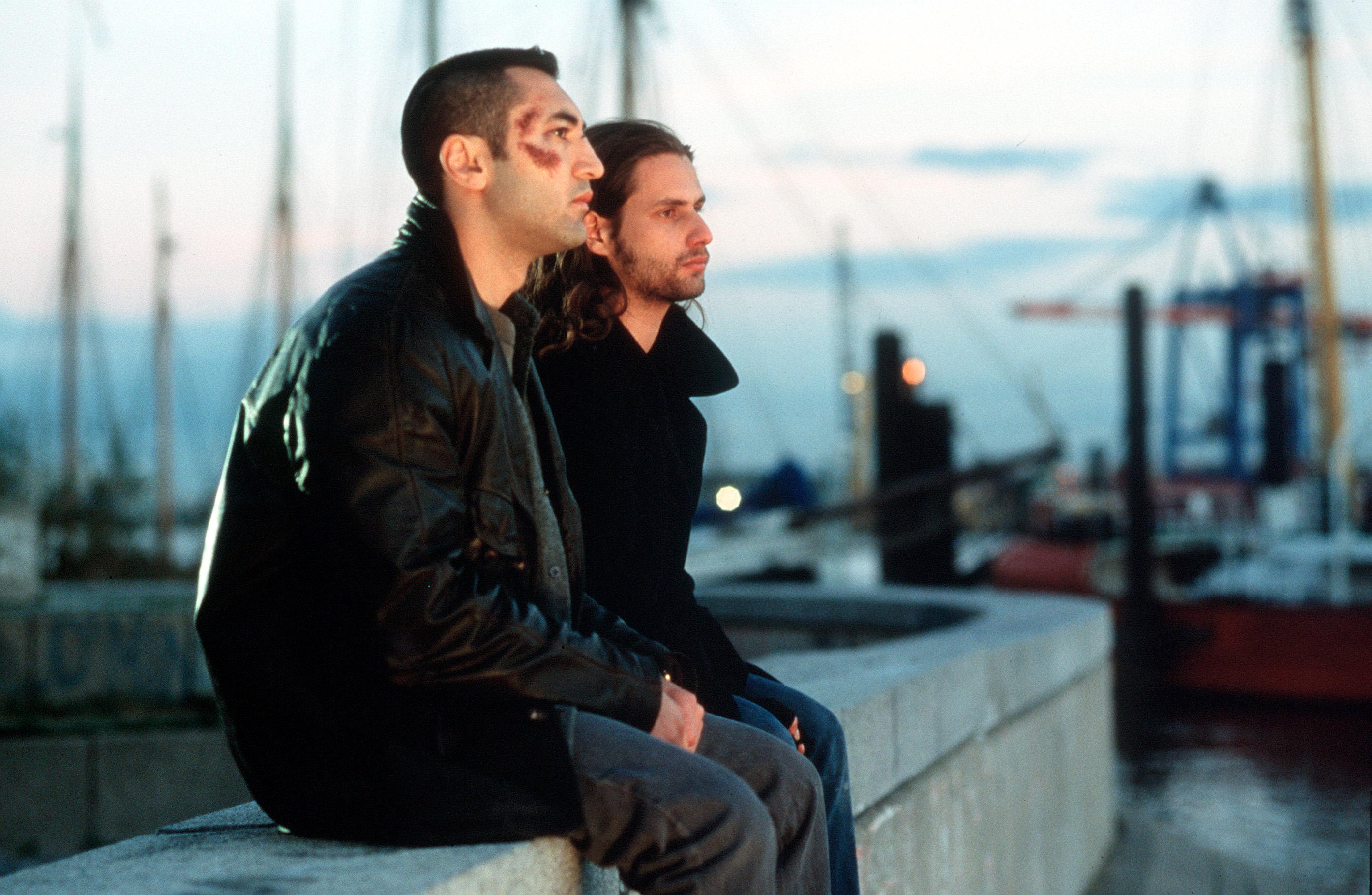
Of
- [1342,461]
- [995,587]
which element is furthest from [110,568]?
[1342,461]

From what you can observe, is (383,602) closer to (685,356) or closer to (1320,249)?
(685,356)

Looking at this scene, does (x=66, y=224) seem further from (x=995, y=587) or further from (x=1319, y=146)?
(x=1319, y=146)

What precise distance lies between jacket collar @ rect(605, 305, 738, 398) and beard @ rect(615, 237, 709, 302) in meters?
0.07

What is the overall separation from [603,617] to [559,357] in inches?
24.4

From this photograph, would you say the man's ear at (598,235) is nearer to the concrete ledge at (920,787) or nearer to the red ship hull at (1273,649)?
the concrete ledge at (920,787)

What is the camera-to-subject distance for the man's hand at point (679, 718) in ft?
7.60

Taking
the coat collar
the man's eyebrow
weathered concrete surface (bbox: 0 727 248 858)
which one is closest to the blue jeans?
the coat collar

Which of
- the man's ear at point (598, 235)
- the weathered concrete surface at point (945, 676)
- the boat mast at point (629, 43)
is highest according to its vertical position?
the boat mast at point (629, 43)

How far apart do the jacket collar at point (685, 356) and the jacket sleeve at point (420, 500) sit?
861mm

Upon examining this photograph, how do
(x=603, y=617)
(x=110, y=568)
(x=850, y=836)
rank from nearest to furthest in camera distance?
(x=603, y=617) → (x=850, y=836) → (x=110, y=568)

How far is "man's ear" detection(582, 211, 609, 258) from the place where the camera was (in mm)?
3123

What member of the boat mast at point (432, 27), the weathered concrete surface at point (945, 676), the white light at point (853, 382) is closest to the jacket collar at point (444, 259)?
the weathered concrete surface at point (945, 676)

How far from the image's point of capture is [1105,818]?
7164mm

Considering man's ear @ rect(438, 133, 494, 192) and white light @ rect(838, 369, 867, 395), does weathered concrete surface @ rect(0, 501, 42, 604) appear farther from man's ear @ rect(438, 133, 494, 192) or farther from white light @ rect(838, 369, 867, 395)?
white light @ rect(838, 369, 867, 395)
